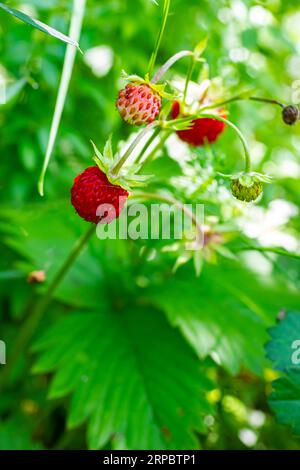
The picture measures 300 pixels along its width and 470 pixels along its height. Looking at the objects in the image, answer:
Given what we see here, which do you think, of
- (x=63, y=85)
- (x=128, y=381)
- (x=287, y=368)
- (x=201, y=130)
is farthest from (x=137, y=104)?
(x=128, y=381)

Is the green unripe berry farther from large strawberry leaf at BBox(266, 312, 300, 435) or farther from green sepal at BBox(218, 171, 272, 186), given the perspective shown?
large strawberry leaf at BBox(266, 312, 300, 435)

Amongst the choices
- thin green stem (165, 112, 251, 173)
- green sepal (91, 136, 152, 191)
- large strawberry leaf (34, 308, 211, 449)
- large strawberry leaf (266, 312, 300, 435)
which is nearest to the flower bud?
thin green stem (165, 112, 251, 173)

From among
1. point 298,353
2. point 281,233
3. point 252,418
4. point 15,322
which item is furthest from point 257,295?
point 15,322

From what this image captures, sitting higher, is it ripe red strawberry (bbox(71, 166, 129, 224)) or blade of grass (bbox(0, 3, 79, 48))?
blade of grass (bbox(0, 3, 79, 48))

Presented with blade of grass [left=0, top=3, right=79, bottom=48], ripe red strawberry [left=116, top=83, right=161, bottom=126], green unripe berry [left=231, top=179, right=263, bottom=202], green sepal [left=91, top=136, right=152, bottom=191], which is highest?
blade of grass [left=0, top=3, right=79, bottom=48]

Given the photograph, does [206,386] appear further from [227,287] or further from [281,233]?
[281,233]

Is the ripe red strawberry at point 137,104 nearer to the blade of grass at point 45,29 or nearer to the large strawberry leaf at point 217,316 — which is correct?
the blade of grass at point 45,29
